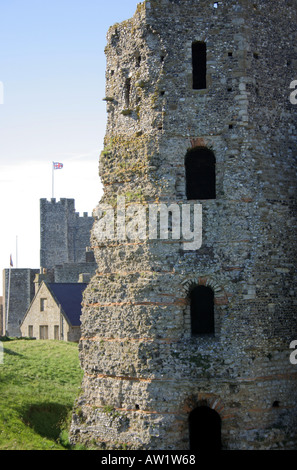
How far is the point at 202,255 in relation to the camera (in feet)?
61.2

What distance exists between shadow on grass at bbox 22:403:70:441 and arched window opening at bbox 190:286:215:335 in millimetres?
5231

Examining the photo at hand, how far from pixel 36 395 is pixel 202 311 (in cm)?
678

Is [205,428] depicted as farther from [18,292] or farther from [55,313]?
[18,292]

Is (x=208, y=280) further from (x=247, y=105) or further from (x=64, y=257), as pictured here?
(x=64, y=257)

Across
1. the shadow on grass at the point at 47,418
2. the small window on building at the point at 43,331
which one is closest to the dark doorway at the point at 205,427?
the shadow on grass at the point at 47,418

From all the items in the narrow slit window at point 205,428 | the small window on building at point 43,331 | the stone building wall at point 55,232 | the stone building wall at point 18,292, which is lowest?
the narrow slit window at point 205,428

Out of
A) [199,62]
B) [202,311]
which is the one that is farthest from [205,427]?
[199,62]

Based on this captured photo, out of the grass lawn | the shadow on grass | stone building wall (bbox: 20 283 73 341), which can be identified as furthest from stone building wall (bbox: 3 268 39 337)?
the shadow on grass

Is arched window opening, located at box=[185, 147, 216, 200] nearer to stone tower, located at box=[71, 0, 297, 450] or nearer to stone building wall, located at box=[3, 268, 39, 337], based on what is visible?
stone tower, located at box=[71, 0, 297, 450]

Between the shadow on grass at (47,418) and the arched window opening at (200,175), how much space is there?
7927 millimetres

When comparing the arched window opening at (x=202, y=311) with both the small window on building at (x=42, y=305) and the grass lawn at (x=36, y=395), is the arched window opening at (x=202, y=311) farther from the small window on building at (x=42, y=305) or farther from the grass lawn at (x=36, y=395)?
the small window on building at (x=42, y=305)

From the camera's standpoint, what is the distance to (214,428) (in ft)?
62.7

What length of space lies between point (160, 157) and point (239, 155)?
6.96ft

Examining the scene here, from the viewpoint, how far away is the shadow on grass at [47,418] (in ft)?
68.1
